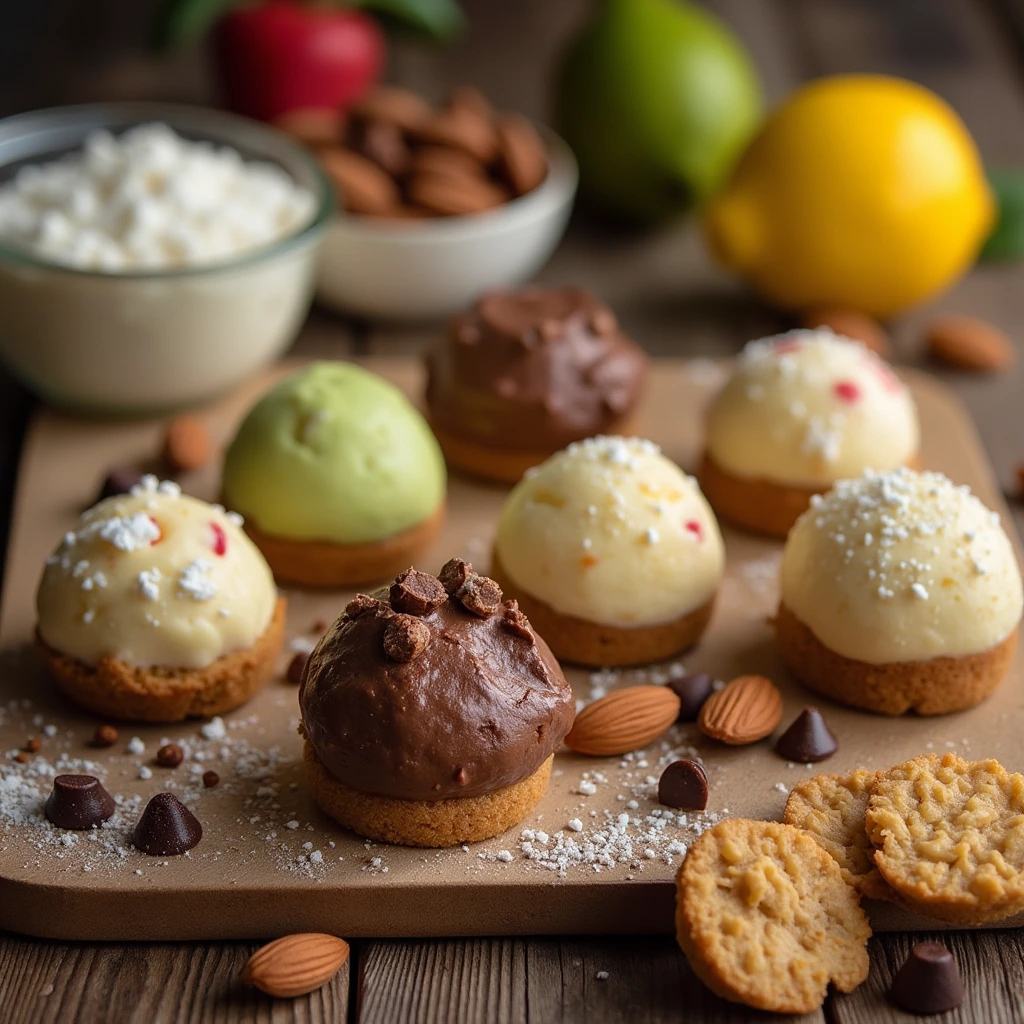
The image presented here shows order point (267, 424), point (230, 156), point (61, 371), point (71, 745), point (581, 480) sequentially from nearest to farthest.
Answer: point (71, 745) → point (581, 480) → point (267, 424) → point (61, 371) → point (230, 156)

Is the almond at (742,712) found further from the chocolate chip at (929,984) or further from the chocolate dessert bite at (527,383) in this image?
the chocolate dessert bite at (527,383)

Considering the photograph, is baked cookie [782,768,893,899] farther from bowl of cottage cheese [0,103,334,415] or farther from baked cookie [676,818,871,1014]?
bowl of cottage cheese [0,103,334,415]

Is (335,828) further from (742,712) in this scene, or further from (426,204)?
(426,204)

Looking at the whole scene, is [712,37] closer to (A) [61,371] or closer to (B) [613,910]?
(A) [61,371]

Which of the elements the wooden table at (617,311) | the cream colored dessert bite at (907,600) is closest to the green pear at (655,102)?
the wooden table at (617,311)

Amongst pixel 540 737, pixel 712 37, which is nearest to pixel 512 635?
pixel 540 737

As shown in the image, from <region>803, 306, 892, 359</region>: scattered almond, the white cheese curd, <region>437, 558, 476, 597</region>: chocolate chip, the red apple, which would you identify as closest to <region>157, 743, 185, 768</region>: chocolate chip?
<region>437, 558, 476, 597</region>: chocolate chip
